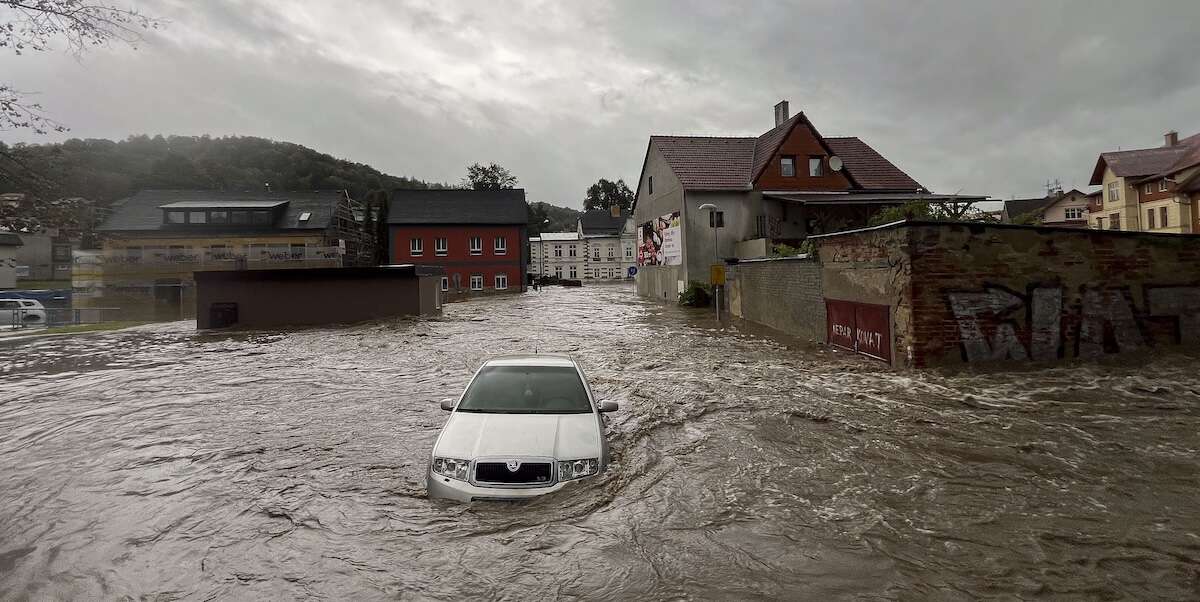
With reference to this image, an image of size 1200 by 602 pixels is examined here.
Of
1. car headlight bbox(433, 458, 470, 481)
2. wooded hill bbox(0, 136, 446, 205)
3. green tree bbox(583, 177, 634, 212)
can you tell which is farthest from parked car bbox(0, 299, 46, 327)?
green tree bbox(583, 177, 634, 212)

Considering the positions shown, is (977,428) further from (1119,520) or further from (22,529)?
(22,529)

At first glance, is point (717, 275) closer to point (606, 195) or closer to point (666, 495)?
point (666, 495)

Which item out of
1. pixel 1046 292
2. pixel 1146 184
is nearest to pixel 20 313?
pixel 1046 292

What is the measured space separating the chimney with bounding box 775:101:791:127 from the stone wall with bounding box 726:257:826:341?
20.3 metres

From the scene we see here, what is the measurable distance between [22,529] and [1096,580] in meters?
8.79

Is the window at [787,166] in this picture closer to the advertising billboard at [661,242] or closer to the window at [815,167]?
the window at [815,167]

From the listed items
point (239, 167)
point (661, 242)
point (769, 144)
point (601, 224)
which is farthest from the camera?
point (601, 224)

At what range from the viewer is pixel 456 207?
58.2 m

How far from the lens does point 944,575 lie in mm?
4250

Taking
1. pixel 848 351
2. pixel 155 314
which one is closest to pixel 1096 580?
pixel 848 351

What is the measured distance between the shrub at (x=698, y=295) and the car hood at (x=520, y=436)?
26.0 meters

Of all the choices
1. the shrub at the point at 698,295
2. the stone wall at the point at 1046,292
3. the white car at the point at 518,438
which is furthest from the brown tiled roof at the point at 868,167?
the white car at the point at 518,438

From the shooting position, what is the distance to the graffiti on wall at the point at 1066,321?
11.9m

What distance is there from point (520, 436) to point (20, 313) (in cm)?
3354
